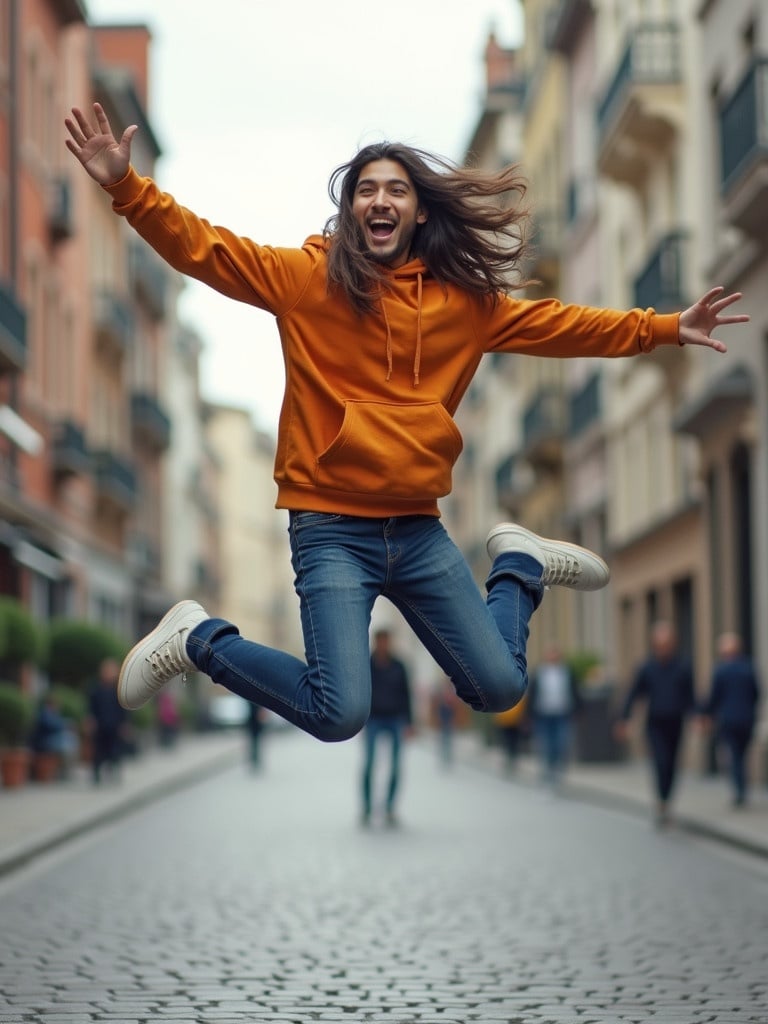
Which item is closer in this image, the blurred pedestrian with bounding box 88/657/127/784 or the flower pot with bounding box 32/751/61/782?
the blurred pedestrian with bounding box 88/657/127/784

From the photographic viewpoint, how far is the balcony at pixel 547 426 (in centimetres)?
4438

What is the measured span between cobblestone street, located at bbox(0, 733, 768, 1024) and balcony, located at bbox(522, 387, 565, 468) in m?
27.1

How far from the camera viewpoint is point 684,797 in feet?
68.7

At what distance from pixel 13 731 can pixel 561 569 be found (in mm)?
17346

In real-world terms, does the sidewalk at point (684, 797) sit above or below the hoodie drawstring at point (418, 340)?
below

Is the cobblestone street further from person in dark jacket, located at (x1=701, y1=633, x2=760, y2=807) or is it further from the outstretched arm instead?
the outstretched arm

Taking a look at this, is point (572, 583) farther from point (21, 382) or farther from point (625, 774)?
point (21, 382)

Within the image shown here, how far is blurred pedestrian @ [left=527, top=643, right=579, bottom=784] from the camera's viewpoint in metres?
24.5

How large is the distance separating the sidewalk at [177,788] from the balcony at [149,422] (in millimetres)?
15712

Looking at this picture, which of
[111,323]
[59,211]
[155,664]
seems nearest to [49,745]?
[59,211]

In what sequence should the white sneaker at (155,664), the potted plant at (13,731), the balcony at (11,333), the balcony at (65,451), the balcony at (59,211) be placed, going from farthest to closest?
1. the balcony at (65,451)
2. the balcony at (59,211)
3. the balcony at (11,333)
4. the potted plant at (13,731)
5. the white sneaker at (155,664)

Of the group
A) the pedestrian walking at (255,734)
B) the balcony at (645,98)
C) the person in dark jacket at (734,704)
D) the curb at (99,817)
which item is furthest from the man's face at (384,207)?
the pedestrian walking at (255,734)

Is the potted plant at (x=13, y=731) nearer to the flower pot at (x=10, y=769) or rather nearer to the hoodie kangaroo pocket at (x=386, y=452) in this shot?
the flower pot at (x=10, y=769)

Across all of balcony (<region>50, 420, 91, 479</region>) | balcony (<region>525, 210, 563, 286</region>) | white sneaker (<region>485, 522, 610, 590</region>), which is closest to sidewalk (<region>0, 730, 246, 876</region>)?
balcony (<region>50, 420, 91, 479</region>)
